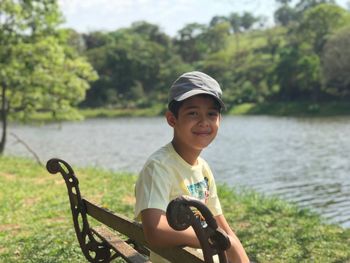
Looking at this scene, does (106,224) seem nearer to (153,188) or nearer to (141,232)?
(141,232)

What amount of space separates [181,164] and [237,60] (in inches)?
4093

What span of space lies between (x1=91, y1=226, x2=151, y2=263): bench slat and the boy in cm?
71

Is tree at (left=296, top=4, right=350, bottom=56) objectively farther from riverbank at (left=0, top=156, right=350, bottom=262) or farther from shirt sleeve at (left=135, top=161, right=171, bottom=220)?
shirt sleeve at (left=135, top=161, right=171, bottom=220)

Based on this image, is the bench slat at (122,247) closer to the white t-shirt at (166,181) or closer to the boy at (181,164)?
the white t-shirt at (166,181)

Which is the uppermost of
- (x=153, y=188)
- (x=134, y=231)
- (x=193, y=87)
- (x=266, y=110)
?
(x=193, y=87)

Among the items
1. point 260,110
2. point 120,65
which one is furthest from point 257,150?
point 120,65

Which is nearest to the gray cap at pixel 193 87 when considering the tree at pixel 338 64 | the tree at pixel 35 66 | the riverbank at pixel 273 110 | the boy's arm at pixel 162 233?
the boy's arm at pixel 162 233

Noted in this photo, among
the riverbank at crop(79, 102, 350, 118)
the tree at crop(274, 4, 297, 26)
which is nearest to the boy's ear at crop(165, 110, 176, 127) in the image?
the riverbank at crop(79, 102, 350, 118)

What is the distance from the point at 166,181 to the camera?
310 cm

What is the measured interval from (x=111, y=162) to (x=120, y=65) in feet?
293

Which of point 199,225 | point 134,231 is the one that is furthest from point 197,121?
point 134,231

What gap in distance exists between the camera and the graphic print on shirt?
10.9 feet

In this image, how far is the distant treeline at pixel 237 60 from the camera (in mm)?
71206

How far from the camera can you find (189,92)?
3.03 m
